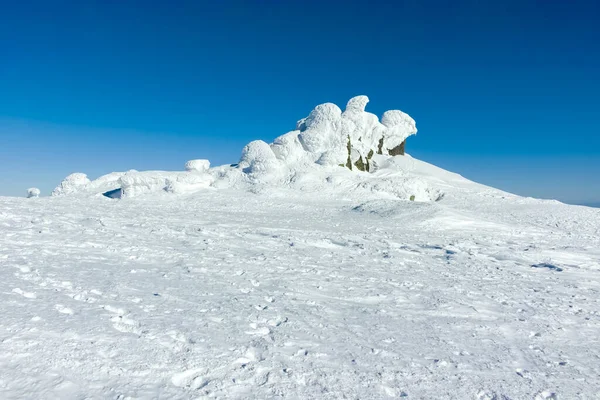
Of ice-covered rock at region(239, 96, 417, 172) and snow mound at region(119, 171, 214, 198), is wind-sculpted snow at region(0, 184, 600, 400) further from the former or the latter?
ice-covered rock at region(239, 96, 417, 172)

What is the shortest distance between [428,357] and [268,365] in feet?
7.56

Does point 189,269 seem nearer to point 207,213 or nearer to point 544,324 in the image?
point 544,324

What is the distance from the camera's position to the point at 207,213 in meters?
20.5

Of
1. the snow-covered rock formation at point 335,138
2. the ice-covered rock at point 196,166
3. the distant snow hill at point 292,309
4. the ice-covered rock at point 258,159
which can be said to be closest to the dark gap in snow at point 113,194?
the ice-covered rock at point 196,166

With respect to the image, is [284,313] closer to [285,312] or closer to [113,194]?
[285,312]

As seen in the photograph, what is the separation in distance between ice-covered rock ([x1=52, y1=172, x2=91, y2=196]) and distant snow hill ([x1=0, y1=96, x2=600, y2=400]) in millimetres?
17052

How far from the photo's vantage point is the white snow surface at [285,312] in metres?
4.82

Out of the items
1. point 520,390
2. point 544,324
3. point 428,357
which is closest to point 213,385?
point 428,357

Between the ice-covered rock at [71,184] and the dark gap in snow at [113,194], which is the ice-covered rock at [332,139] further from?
the ice-covered rock at [71,184]

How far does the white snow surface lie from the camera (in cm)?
482

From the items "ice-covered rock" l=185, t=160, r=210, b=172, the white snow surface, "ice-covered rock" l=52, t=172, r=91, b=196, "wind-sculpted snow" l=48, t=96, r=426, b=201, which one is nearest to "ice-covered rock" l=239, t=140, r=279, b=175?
"wind-sculpted snow" l=48, t=96, r=426, b=201

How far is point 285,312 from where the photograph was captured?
7164 millimetres

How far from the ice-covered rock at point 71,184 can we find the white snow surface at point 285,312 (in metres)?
18.0

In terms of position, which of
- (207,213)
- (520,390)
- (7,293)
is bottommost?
(520,390)
